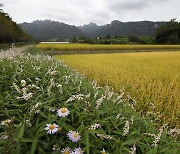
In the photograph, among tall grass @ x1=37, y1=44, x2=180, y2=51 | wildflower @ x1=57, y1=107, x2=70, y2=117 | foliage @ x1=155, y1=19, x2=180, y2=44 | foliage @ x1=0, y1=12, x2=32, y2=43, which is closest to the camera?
wildflower @ x1=57, y1=107, x2=70, y2=117

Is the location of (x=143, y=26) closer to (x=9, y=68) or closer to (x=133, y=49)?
(x=133, y=49)

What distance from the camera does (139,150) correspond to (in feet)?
5.40

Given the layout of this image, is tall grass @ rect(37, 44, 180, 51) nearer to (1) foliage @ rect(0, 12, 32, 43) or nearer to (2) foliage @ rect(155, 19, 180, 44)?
(1) foliage @ rect(0, 12, 32, 43)

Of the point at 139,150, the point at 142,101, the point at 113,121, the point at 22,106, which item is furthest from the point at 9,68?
the point at 139,150

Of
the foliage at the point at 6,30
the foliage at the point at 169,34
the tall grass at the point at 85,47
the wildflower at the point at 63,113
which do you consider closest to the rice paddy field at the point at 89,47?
the tall grass at the point at 85,47

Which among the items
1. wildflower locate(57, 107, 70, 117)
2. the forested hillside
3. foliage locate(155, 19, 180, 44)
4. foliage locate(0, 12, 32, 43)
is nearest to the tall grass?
foliage locate(0, 12, 32, 43)

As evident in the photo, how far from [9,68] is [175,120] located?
2388 mm

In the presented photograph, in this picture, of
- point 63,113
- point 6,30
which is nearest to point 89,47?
point 6,30

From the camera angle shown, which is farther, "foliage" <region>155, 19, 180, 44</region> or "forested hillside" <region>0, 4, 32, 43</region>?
"foliage" <region>155, 19, 180, 44</region>

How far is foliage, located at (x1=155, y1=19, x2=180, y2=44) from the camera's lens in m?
45.7

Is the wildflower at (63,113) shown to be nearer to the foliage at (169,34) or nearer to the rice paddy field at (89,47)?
the rice paddy field at (89,47)

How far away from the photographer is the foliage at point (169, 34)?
45.7 m

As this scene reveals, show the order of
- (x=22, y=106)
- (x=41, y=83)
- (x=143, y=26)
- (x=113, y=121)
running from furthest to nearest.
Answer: (x=143, y=26)
(x=41, y=83)
(x=22, y=106)
(x=113, y=121)

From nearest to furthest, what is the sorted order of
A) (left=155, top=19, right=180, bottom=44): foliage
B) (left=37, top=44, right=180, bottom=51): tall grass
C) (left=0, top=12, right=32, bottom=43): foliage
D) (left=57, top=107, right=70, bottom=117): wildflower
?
(left=57, top=107, right=70, bottom=117): wildflower → (left=37, top=44, right=180, bottom=51): tall grass → (left=0, top=12, right=32, bottom=43): foliage → (left=155, top=19, right=180, bottom=44): foliage
